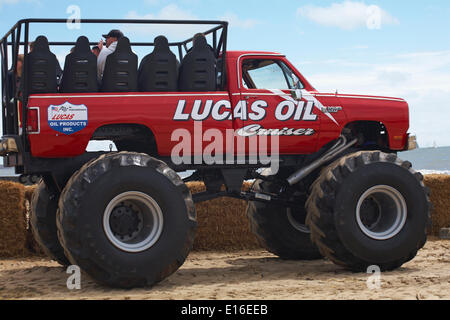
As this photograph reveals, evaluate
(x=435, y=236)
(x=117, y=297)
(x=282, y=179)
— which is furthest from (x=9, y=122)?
(x=435, y=236)

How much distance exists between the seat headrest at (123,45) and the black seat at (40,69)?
87 cm

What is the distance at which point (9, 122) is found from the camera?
930 centimetres

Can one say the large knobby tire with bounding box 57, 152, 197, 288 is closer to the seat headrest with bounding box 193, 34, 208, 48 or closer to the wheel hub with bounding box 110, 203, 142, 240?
the wheel hub with bounding box 110, 203, 142, 240

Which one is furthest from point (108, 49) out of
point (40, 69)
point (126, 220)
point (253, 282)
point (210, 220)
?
point (210, 220)

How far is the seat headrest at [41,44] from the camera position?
8.54m

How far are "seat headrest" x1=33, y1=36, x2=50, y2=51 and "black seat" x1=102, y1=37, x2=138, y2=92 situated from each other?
2.64 ft

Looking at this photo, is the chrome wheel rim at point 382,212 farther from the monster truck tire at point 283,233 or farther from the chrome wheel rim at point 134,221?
the chrome wheel rim at point 134,221

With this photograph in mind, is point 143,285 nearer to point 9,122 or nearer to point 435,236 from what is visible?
point 9,122

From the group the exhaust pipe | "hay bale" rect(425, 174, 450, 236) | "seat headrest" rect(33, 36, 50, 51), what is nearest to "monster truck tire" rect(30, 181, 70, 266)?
"seat headrest" rect(33, 36, 50, 51)

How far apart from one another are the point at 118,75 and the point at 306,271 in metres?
3.85

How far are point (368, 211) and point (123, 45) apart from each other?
413cm

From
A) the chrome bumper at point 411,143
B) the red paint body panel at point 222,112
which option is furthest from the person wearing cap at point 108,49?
the chrome bumper at point 411,143

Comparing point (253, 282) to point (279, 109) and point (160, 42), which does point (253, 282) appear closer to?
point (279, 109)

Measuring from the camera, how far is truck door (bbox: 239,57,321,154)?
917 centimetres
